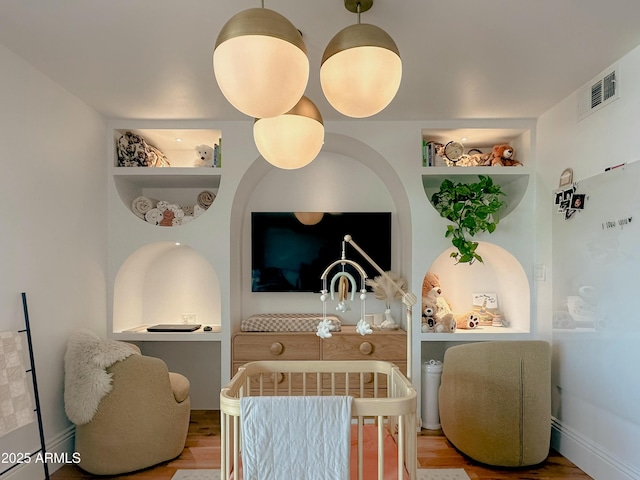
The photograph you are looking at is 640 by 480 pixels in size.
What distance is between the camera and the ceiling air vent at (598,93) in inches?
98.9

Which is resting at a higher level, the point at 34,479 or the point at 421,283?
the point at 421,283

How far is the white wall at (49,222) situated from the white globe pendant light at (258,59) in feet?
6.03

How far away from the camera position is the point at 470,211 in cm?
331

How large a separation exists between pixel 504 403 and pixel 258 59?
2.62 m

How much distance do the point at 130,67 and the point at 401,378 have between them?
2.15 m

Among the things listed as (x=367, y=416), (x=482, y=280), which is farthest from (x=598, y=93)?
(x=367, y=416)

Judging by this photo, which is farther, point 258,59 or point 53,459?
point 53,459

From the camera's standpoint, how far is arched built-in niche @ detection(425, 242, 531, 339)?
3672 mm

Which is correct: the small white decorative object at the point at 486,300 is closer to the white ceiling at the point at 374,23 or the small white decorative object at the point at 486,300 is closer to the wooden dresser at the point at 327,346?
the wooden dresser at the point at 327,346

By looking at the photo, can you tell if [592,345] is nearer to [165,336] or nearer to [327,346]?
[327,346]

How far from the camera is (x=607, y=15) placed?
198 centimetres

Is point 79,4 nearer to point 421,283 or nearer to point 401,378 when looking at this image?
point 401,378

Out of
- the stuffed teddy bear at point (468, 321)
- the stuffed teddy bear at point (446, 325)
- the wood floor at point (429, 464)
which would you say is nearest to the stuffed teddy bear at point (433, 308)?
the stuffed teddy bear at point (446, 325)

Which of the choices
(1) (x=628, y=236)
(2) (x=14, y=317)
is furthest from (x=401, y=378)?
(2) (x=14, y=317)
